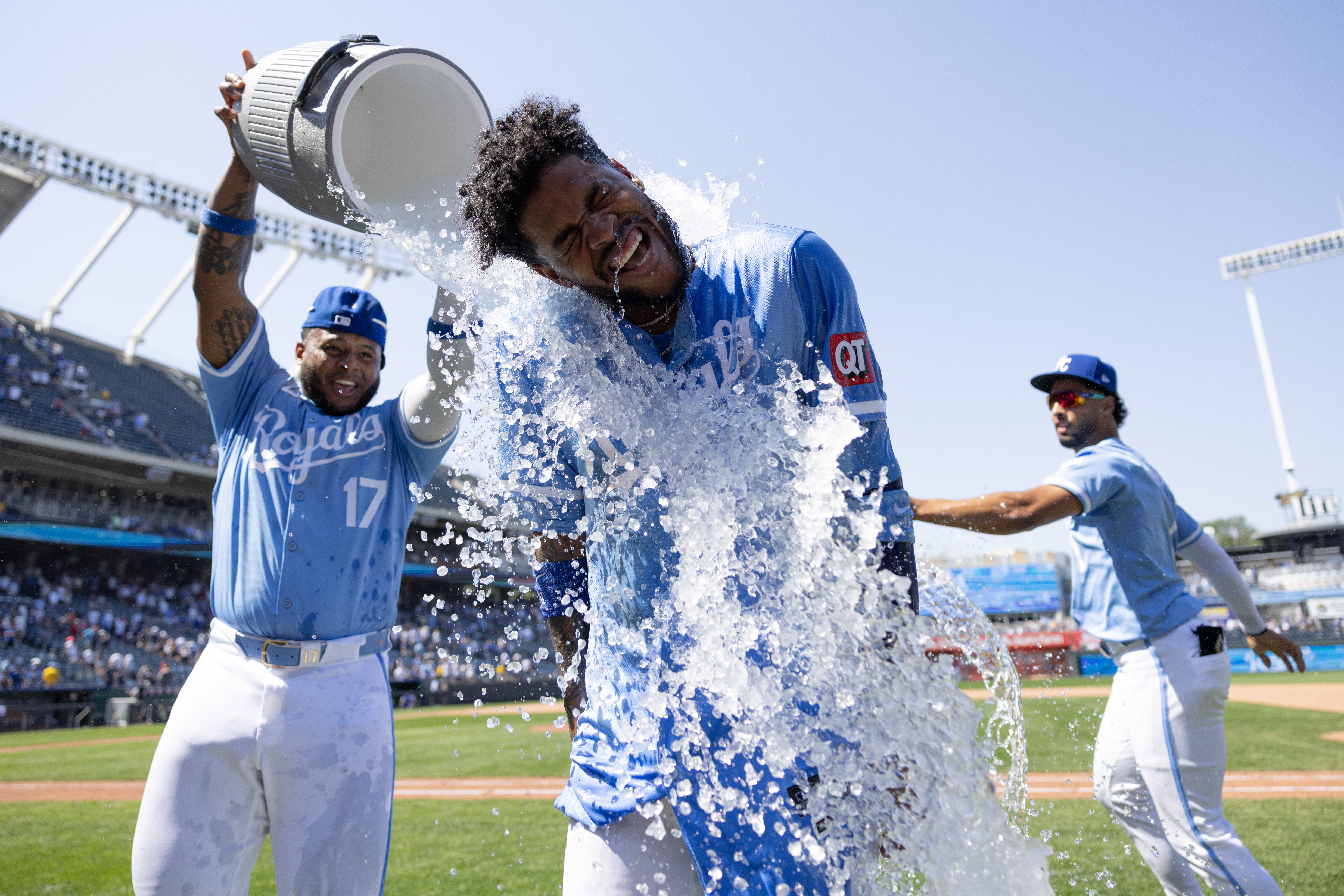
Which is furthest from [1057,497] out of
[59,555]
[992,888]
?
[59,555]

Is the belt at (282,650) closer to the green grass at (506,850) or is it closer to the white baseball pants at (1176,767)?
the green grass at (506,850)

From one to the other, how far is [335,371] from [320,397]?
10 cm

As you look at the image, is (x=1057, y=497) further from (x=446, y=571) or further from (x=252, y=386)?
(x=252, y=386)

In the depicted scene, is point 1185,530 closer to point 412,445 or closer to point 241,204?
point 412,445

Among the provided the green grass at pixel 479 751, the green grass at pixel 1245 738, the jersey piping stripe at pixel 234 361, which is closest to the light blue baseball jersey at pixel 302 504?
the jersey piping stripe at pixel 234 361

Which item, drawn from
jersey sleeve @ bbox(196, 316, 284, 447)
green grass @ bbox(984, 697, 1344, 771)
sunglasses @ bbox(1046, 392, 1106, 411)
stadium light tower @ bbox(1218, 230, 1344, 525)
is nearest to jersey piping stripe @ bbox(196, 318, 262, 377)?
jersey sleeve @ bbox(196, 316, 284, 447)

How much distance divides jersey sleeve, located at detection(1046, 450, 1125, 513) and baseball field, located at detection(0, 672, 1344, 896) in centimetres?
190

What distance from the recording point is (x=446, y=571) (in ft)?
6.85

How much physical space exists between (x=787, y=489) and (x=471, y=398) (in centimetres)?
79

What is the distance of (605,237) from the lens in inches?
57.6

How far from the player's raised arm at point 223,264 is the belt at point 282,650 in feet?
3.09

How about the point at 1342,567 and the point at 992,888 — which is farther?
the point at 1342,567

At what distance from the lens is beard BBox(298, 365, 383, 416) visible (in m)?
2.72

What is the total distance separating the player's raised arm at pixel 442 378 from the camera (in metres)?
2.16
